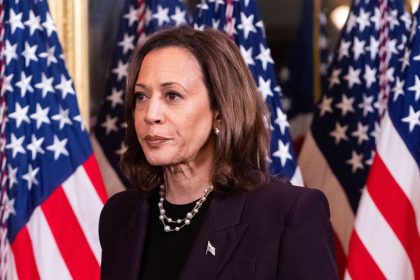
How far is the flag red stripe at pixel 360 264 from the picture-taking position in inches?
121

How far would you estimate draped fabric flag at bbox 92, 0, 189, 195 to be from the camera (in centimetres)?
381

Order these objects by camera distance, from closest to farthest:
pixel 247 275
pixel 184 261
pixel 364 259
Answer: pixel 247 275, pixel 184 261, pixel 364 259

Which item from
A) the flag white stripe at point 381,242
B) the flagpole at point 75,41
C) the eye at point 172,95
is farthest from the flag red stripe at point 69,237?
the eye at point 172,95

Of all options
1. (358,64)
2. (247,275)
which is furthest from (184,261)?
(358,64)

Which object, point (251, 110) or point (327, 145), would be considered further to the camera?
point (327, 145)

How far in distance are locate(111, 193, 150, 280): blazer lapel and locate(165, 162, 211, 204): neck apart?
10 cm

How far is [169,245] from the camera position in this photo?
6.39ft

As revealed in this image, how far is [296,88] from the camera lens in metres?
4.00

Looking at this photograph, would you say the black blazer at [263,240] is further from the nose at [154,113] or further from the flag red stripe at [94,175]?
the flag red stripe at [94,175]

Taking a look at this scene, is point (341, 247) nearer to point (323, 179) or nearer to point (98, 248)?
point (323, 179)

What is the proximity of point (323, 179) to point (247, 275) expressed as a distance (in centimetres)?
210

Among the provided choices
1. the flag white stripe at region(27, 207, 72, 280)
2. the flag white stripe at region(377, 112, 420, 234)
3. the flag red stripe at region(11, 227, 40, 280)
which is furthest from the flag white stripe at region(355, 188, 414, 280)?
the flag red stripe at region(11, 227, 40, 280)

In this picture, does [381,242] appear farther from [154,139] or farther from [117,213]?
[154,139]

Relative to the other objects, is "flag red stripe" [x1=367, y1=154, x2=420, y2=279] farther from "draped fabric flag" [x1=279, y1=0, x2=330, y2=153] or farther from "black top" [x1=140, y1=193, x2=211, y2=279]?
"black top" [x1=140, y1=193, x2=211, y2=279]
